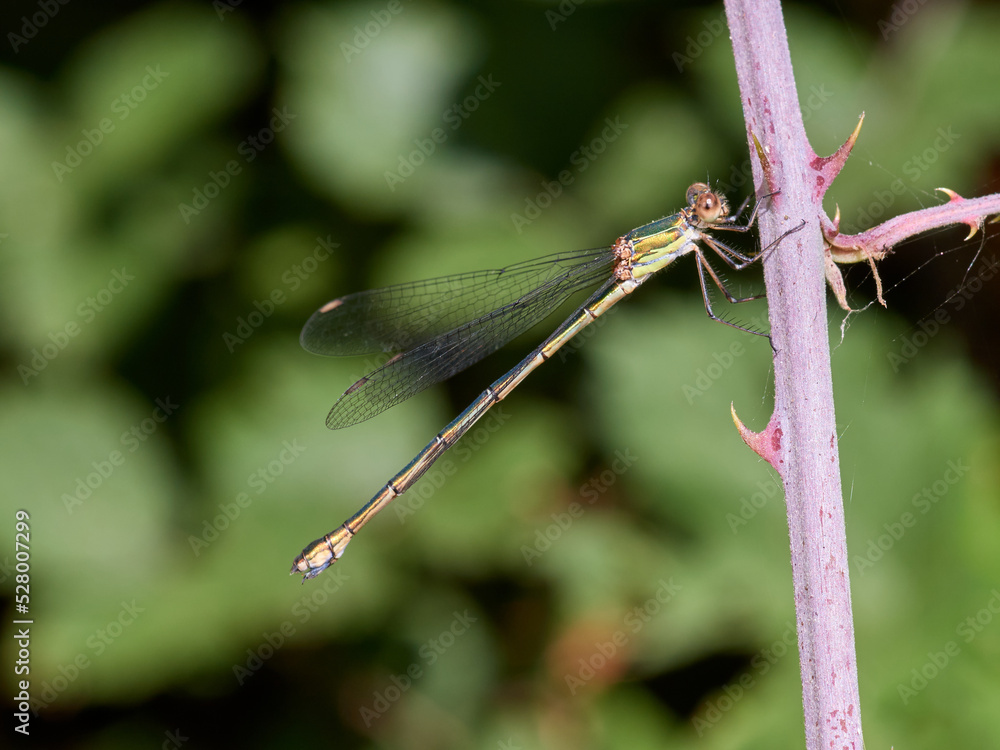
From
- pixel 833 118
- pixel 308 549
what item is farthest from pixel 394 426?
pixel 833 118

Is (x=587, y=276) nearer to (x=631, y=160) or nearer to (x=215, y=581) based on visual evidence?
(x=631, y=160)
